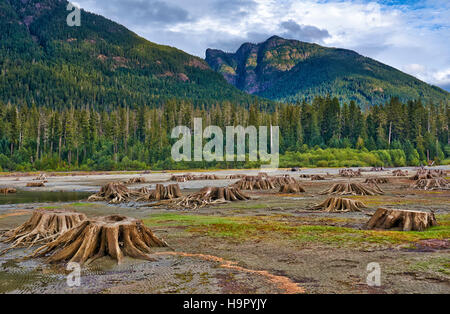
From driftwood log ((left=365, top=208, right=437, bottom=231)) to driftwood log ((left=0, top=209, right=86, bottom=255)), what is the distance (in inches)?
424

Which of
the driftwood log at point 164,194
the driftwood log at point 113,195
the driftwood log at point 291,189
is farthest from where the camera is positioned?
the driftwood log at point 291,189

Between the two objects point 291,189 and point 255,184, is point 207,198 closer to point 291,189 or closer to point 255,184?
point 291,189

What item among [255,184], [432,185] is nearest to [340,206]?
[432,185]

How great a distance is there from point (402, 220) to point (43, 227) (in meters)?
12.7

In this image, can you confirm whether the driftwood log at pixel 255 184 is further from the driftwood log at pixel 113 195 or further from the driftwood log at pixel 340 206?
the driftwood log at pixel 340 206

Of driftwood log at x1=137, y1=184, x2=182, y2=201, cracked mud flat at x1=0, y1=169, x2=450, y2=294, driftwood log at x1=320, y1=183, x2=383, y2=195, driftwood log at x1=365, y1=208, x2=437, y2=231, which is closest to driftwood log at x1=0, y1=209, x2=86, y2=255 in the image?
cracked mud flat at x1=0, y1=169, x2=450, y2=294

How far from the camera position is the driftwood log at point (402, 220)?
1266 cm

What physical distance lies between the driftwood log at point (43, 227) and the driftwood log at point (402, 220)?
35.4 ft

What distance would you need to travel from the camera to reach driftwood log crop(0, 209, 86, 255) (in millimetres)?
11739

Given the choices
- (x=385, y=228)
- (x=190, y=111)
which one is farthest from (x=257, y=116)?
(x=385, y=228)

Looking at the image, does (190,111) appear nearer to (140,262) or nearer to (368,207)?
(368,207)

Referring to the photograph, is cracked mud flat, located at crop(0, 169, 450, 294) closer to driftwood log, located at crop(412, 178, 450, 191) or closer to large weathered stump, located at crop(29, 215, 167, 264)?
large weathered stump, located at crop(29, 215, 167, 264)

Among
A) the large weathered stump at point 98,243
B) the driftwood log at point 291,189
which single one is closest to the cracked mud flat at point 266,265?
the large weathered stump at point 98,243
